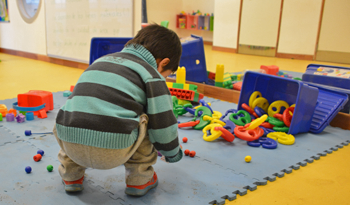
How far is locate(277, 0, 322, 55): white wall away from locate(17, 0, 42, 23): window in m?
3.59

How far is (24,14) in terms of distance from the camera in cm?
400

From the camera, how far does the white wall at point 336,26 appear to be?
13.5 ft

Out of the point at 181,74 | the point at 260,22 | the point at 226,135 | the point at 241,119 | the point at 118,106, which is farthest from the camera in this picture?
the point at 260,22

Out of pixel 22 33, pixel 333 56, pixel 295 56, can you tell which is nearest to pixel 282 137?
pixel 333 56

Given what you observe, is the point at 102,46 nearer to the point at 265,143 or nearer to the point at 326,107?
the point at 265,143

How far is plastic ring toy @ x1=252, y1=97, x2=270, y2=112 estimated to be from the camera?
1.69 metres

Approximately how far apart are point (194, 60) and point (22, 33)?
282cm

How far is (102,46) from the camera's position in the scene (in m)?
1.91

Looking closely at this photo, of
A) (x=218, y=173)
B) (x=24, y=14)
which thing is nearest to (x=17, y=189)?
(x=218, y=173)

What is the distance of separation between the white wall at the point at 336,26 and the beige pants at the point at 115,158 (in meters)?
4.15

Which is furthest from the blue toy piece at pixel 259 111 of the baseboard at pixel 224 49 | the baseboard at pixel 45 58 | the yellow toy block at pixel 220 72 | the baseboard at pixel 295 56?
the baseboard at pixel 224 49

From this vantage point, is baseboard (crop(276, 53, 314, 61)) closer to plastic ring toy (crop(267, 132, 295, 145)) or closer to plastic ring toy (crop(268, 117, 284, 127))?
plastic ring toy (crop(268, 117, 284, 127))

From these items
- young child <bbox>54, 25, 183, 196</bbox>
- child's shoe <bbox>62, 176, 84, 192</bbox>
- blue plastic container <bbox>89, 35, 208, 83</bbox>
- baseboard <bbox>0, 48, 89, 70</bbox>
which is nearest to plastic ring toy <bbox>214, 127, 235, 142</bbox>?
young child <bbox>54, 25, 183, 196</bbox>

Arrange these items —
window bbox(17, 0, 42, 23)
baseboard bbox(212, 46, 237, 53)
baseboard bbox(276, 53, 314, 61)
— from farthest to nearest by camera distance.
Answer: baseboard bbox(212, 46, 237, 53), baseboard bbox(276, 53, 314, 61), window bbox(17, 0, 42, 23)
